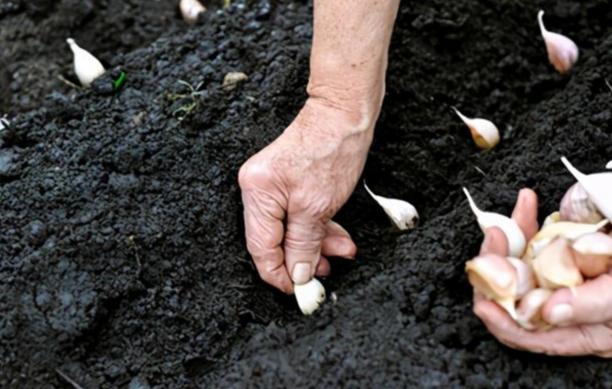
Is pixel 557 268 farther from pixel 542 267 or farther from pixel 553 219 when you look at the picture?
pixel 553 219

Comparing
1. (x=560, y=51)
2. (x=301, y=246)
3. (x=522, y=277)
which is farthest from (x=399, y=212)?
(x=560, y=51)

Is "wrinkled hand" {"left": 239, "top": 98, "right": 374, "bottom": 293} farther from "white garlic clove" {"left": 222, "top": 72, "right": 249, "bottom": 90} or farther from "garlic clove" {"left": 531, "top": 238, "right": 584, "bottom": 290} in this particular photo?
"garlic clove" {"left": 531, "top": 238, "right": 584, "bottom": 290}

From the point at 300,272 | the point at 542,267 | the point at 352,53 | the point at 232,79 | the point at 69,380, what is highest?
the point at 352,53

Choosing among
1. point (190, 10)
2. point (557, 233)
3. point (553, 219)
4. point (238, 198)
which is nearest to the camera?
point (557, 233)

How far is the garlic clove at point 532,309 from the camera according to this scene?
1.36 meters

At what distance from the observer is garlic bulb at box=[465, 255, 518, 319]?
4.43 feet

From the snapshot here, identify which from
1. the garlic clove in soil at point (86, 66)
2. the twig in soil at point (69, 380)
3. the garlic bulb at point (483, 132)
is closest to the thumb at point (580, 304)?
the garlic bulb at point (483, 132)

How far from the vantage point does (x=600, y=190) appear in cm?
149

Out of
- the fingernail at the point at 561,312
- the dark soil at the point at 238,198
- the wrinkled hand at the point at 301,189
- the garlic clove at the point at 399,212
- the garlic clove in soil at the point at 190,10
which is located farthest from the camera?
the garlic clove in soil at the point at 190,10

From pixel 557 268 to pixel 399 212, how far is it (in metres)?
0.49

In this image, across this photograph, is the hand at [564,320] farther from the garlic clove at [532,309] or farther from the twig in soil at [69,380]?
the twig in soil at [69,380]

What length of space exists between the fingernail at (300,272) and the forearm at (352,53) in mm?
284

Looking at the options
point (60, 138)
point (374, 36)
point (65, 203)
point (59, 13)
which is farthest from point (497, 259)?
point (59, 13)

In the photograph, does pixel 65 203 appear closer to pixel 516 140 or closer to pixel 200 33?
pixel 200 33
